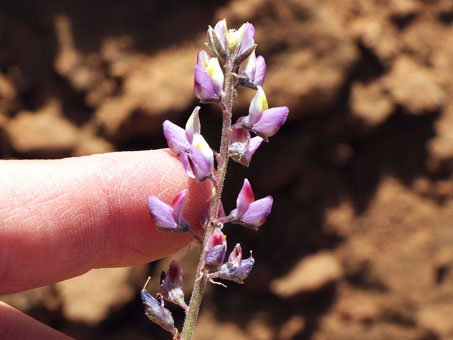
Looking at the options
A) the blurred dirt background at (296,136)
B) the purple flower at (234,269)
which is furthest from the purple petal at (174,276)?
the blurred dirt background at (296,136)

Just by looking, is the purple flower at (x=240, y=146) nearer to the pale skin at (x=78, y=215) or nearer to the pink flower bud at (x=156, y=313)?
the pale skin at (x=78, y=215)

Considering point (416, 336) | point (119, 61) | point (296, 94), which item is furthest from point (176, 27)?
point (416, 336)

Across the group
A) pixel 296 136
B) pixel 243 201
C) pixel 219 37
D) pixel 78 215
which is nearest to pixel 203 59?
pixel 219 37

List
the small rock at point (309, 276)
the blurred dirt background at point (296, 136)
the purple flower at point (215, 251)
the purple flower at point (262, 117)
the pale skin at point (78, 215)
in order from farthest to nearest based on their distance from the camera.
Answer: the small rock at point (309, 276) < the blurred dirt background at point (296, 136) < the pale skin at point (78, 215) < the purple flower at point (262, 117) < the purple flower at point (215, 251)

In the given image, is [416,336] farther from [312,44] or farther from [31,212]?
[31,212]

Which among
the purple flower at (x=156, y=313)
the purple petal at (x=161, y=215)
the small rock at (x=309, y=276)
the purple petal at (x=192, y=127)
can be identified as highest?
the small rock at (x=309, y=276)

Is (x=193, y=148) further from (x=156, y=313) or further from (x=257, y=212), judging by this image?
(x=156, y=313)
